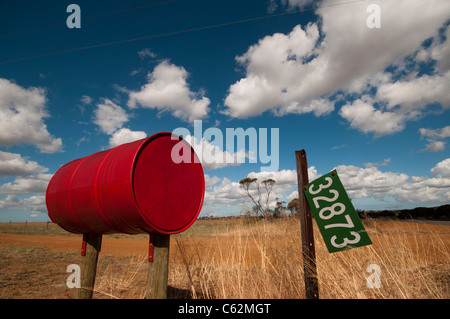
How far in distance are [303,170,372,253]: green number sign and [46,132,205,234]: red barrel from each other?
1.40 metres

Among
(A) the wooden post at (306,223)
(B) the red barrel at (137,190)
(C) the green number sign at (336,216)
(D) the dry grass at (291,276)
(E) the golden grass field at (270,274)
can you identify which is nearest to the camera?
(B) the red barrel at (137,190)

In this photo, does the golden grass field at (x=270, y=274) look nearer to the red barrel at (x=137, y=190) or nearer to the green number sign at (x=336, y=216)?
the green number sign at (x=336, y=216)

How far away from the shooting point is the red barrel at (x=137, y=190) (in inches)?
82.0

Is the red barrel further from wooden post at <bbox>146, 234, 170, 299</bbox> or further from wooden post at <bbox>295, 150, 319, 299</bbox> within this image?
wooden post at <bbox>295, 150, 319, 299</bbox>

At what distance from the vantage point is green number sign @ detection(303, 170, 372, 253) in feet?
8.80

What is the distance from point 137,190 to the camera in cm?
206

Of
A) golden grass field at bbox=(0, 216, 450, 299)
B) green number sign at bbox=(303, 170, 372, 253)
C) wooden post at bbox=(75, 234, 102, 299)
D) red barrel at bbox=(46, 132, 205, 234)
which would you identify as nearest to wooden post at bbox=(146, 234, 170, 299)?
red barrel at bbox=(46, 132, 205, 234)

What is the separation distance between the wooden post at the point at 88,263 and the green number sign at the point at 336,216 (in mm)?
2674

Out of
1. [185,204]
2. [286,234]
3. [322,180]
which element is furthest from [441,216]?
[185,204]

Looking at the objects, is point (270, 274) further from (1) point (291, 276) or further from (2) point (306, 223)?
(2) point (306, 223)

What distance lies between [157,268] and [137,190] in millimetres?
855

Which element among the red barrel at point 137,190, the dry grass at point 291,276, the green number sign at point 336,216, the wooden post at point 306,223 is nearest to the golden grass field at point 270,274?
the dry grass at point 291,276

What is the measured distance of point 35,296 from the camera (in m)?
4.12
